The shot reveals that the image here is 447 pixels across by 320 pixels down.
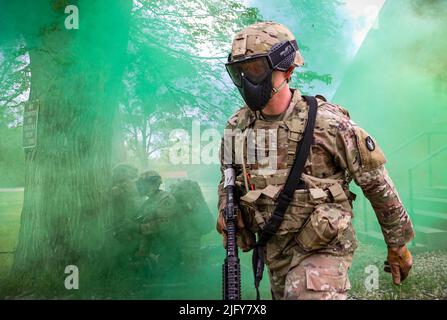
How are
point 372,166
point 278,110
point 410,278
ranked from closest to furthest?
point 372,166 < point 278,110 < point 410,278

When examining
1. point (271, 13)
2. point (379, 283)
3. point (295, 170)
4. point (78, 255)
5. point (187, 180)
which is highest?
point (271, 13)

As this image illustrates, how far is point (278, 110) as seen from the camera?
230 cm

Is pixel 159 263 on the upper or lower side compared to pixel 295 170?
lower

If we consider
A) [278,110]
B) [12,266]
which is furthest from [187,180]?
[278,110]

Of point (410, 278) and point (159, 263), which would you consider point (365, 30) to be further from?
point (159, 263)

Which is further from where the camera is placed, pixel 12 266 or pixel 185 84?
pixel 185 84

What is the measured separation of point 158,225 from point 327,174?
3125mm

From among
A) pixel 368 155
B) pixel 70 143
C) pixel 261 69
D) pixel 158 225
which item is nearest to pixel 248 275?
pixel 158 225

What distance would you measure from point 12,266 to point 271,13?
168 inches

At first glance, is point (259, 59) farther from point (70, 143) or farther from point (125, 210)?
point (125, 210)

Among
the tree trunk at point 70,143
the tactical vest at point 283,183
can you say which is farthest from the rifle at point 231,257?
the tree trunk at point 70,143

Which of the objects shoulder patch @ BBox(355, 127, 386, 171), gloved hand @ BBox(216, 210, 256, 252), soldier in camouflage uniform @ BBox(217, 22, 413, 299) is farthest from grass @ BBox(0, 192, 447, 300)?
shoulder patch @ BBox(355, 127, 386, 171)

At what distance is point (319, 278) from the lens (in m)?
1.98

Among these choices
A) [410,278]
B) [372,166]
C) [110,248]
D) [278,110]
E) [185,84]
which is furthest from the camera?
[185,84]
